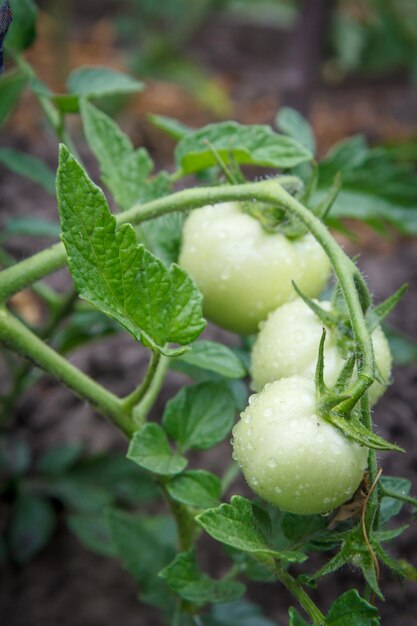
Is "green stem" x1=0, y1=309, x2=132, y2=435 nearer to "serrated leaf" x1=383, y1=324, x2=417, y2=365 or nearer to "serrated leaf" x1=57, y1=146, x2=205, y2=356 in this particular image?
"serrated leaf" x1=57, y1=146, x2=205, y2=356

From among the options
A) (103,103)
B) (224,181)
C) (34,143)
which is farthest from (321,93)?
(224,181)

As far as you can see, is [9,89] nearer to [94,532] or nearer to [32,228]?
[32,228]

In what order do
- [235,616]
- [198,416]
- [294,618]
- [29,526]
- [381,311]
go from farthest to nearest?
1. [29,526]
2. [235,616]
3. [198,416]
4. [381,311]
5. [294,618]

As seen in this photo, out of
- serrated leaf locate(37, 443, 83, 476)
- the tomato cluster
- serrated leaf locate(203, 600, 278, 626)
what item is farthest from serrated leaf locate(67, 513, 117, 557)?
the tomato cluster

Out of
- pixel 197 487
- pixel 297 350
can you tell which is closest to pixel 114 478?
pixel 197 487

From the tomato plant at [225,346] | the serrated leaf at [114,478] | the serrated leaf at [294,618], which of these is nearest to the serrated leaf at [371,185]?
the tomato plant at [225,346]

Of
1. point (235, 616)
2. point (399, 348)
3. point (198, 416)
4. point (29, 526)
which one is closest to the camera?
point (198, 416)
